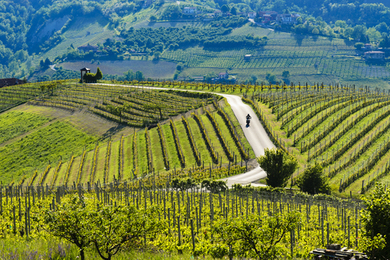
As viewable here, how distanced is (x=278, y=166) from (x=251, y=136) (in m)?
24.7

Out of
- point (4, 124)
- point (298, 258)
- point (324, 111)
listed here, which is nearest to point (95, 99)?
point (4, 124)

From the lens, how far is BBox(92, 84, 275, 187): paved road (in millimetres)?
61938

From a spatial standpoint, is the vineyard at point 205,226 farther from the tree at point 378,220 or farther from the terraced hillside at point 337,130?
the terraced hillside at point 337,130

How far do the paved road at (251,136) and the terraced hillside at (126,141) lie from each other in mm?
1633

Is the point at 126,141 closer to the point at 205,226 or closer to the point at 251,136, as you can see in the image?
the point at 251,136

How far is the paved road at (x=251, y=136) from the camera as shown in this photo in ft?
203

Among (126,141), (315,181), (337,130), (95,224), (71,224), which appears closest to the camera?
(71,224)

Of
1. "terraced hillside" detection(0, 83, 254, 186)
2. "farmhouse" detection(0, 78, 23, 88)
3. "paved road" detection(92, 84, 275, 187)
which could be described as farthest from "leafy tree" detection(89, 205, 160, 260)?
"farmhouse" detection(0, 78, 23, 88)

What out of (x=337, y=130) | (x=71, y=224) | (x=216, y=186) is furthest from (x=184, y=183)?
(x=71, y=224)

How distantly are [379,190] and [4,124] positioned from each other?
4579 inches

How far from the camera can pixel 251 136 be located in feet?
260

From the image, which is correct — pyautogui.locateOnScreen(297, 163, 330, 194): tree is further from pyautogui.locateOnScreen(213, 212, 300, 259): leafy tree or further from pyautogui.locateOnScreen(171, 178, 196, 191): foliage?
pyautogui.locateOnScreen(213, 212, 300, 259): leafy tree

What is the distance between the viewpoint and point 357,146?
6819 centimetres

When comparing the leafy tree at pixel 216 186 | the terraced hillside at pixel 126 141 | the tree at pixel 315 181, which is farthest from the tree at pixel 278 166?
the terraced hillside at pixel 126 141
